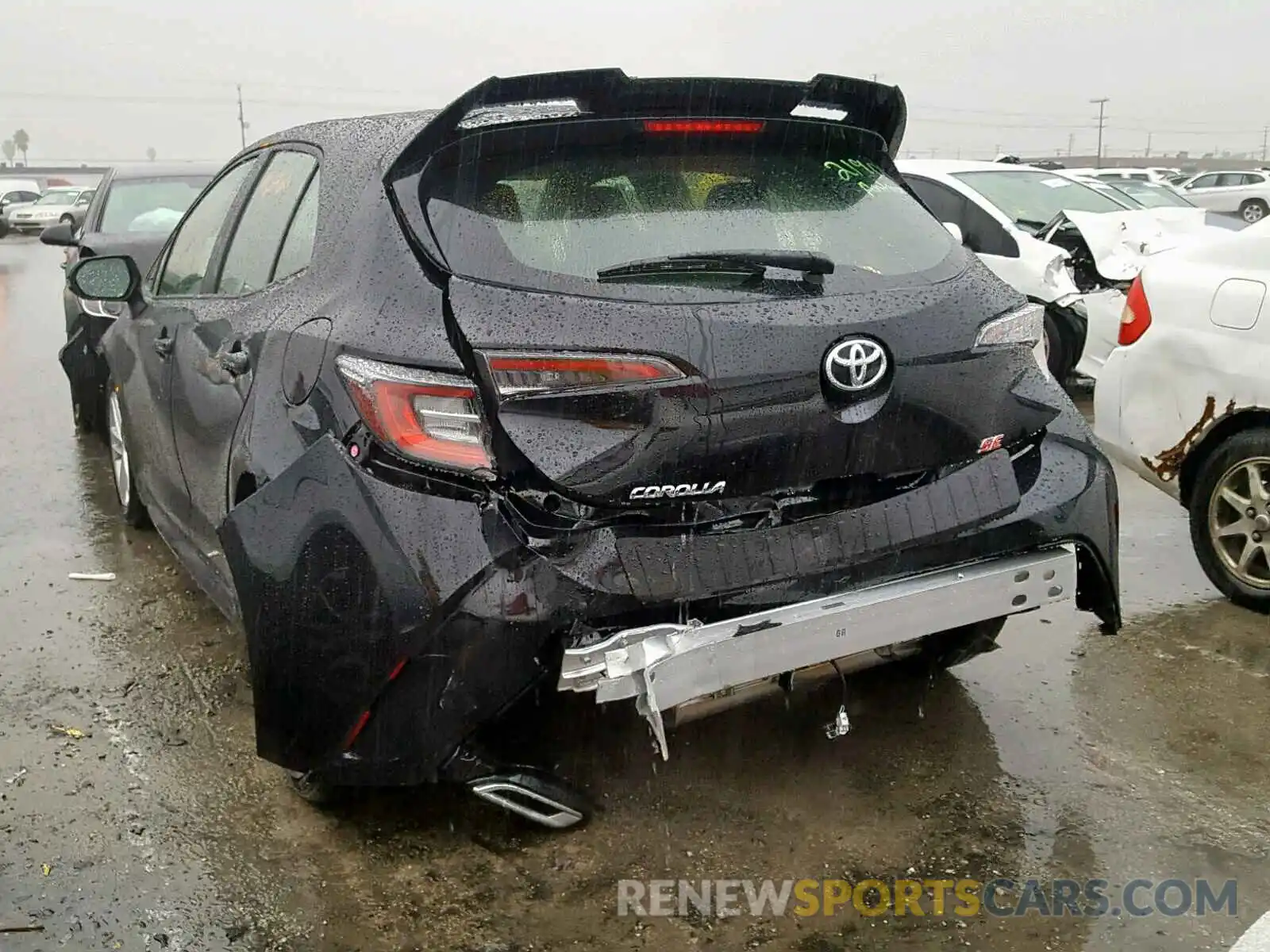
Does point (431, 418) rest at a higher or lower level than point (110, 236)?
higher

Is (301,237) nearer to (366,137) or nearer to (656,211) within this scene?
(366,137)

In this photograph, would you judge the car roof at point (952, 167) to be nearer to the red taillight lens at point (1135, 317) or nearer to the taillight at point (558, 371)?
the red taillight lens at point (1135, 317)

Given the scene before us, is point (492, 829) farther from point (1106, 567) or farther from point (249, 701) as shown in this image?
point (1106, 567)

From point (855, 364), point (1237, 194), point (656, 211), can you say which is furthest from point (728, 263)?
point (1237, 194)

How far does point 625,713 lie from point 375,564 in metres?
1.11

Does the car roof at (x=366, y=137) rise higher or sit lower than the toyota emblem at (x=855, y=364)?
higher

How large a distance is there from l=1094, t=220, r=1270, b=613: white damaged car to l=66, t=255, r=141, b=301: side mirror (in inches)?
142

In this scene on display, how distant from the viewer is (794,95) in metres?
3.01

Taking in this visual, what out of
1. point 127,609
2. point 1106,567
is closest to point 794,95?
point 1106,567

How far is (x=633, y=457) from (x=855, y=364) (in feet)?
1.76

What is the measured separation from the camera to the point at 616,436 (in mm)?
2438

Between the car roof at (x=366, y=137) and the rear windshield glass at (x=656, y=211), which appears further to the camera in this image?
the car roof at (x=366, y=137)

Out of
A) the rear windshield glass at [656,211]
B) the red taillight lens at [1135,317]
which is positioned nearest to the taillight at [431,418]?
the rear windshield glass at [656,211]

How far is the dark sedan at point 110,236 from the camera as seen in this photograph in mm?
6633
